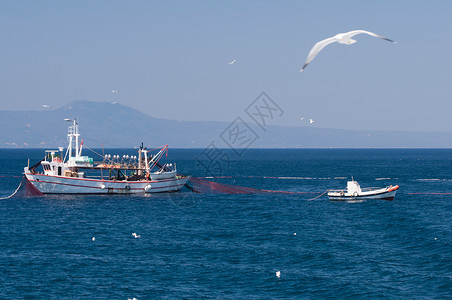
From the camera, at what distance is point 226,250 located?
60938mm

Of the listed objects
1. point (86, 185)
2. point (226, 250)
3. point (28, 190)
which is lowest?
point (226, 250)

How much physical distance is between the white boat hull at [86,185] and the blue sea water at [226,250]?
10561mm

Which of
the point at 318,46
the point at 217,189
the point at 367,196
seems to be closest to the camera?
the point at 318,46

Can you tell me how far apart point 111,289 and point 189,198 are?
66.3 metres

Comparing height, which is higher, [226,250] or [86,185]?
[86,185]

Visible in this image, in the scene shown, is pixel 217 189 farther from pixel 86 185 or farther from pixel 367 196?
pixel 367 196

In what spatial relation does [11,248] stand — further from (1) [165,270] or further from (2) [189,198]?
(2) [189,198]

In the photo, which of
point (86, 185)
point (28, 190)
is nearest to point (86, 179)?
point (86, 185)

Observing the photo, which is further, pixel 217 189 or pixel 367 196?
pixel 217 189

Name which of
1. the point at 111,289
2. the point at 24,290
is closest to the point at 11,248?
the point at 24,290

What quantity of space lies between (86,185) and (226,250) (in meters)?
60.8

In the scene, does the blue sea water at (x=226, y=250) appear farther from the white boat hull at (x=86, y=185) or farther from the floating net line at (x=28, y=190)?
the floating net line at (x=28, y=190)

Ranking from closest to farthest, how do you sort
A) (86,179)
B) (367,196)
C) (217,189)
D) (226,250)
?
(226,250) < (367,196) < (86,179) < (217,189)

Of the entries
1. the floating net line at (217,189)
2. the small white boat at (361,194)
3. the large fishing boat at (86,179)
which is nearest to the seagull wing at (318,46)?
the small white boat at (361,194)
